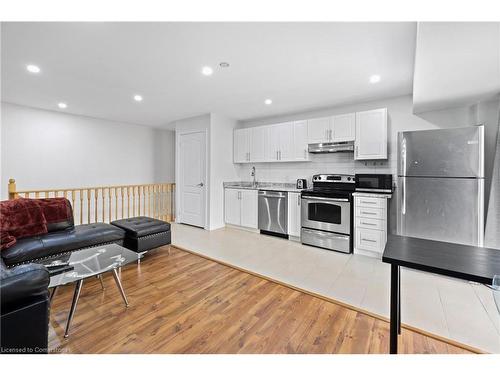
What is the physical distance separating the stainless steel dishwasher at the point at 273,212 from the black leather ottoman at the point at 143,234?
1.80 m

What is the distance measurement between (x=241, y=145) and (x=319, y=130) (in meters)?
1.76

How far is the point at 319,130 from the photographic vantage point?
401 centimetres

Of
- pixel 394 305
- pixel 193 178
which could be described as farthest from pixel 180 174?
pixel 394 305

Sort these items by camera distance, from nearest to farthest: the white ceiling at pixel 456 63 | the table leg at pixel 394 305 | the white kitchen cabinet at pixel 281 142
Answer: the table leg at pixel 394 305, the white ceiling at pixel 456 63, the white kitchen cabinet at pixel 281 142

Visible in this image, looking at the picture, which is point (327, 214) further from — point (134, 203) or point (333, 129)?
point (134, 203)

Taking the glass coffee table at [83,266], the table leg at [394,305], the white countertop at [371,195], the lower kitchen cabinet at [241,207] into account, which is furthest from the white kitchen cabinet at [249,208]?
the table leg at [394,305]

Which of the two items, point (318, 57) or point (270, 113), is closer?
point (318, 57)

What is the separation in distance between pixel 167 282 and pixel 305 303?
147cm

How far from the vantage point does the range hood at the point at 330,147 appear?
3741mm

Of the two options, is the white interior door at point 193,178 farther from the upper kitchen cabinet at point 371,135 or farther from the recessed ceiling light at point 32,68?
the upper kitchen cabinet at point 371,135

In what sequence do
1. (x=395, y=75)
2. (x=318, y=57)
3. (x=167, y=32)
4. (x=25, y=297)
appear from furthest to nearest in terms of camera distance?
(x=395, y=75) → (x=318, y=57) → (x=167, y=32) → (x=25, y=297)

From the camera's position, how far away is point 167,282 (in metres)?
2.51
